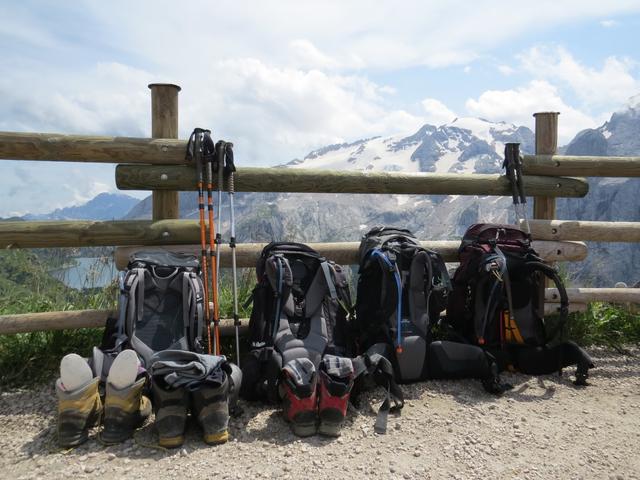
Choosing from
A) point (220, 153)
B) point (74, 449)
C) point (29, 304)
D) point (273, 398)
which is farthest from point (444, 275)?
point (29, 304)

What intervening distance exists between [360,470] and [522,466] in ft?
3.36

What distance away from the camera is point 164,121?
5031 mm

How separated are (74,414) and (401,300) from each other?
2.64m

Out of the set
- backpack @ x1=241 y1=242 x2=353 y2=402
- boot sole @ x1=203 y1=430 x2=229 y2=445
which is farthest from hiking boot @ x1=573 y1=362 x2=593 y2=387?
boot sole @ x1=203 y1=430 x2=229 y2=445

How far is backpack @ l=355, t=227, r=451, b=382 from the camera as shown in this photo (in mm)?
4449

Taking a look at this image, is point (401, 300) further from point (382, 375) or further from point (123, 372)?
point (123, 372)

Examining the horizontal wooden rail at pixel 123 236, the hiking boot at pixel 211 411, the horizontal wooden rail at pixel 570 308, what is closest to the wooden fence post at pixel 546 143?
the horizontal wooden rail at pixel 570 308

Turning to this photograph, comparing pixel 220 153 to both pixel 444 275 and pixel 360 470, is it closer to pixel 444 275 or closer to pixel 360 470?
pixel 444 275

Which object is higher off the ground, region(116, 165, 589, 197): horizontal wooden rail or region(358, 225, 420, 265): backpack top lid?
region(116, 165, 589, 197): horizontal wooden rail

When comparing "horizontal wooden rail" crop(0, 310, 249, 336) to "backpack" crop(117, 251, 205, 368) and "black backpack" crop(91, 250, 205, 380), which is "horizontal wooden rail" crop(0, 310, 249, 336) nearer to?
"black backpack" crop(91, 250, 205, 380)

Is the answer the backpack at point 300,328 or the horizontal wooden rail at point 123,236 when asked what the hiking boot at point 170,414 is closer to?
the backpack at point 300,328

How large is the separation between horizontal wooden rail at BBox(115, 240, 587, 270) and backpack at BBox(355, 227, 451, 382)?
0.52 metres

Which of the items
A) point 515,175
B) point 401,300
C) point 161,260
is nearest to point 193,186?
point 161,260

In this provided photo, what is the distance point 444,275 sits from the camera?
4.64 meters
